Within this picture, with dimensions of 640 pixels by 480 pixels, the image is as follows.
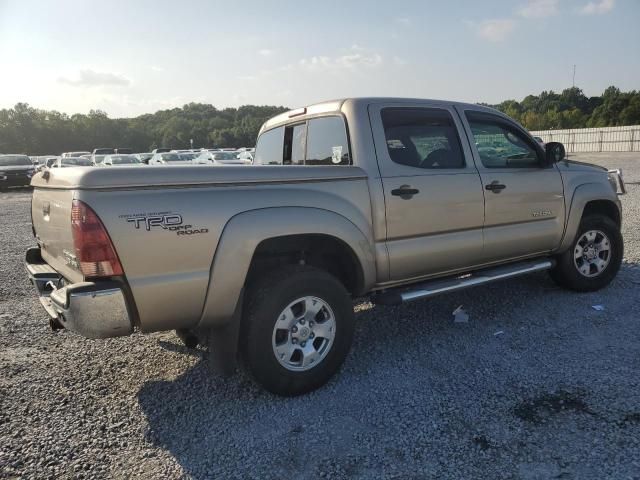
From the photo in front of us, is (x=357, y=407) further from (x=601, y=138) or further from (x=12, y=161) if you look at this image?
(x=601, y=138)

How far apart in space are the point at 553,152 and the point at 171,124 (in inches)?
3574

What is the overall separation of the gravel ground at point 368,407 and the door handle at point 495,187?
4.11 ft

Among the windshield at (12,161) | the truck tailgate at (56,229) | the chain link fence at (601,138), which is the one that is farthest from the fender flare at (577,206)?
the chain link fence at (601,138)

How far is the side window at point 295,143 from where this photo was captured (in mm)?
4285

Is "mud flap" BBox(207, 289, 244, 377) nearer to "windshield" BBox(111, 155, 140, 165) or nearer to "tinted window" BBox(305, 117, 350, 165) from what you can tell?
"tinted window" BBox(305, 117, 350, 165)

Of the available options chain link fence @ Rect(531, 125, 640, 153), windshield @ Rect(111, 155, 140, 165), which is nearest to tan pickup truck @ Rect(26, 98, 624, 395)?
windshield @ Rect(111, 155, 140, 165)

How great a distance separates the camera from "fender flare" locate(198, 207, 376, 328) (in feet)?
9.62

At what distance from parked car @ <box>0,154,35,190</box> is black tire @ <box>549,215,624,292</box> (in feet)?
74.3

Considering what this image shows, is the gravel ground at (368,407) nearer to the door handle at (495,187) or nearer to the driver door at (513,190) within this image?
the driver door at (513,190)

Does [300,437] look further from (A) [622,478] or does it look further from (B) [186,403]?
(A) [622,478]

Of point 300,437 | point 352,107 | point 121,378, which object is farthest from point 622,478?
point 121,378

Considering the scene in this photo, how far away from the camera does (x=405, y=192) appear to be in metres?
3.63

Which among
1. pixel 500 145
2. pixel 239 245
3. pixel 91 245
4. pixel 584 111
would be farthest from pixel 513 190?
pixel 584 111

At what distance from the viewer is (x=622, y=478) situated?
2391 millimetres
